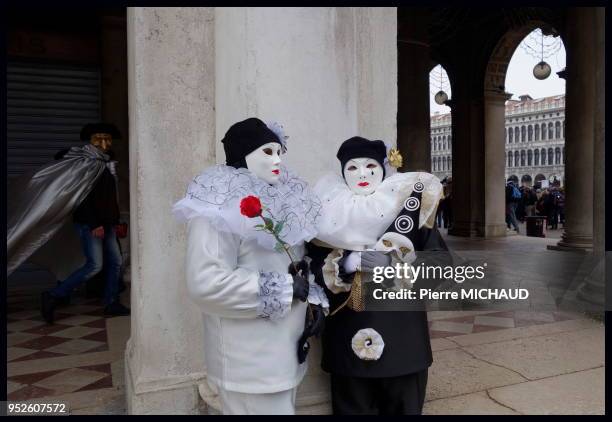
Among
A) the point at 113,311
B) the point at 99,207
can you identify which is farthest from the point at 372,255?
the point at 113,311

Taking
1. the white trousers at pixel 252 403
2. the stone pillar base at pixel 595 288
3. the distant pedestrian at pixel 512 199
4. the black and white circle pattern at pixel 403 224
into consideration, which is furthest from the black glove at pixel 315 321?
the distant pedestrian at pixel 512 199

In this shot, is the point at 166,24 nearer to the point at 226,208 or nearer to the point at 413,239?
the point at 226,208

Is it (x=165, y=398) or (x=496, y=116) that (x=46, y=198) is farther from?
(x=496, y=116)

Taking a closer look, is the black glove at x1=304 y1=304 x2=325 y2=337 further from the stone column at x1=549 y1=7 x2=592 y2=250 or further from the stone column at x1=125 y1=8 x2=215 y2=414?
the stone column at x1=549 y1=7 x2=592 y2=250

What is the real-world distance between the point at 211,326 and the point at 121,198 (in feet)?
18.1

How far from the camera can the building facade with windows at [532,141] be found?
243 feet

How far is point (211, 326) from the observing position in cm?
201

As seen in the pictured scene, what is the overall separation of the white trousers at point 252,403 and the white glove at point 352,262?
1.80 feet

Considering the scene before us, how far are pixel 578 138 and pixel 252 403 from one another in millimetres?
9373

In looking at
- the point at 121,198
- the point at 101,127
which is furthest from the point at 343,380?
the point at 121,198

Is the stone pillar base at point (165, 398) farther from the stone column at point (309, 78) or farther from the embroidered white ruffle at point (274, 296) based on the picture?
the embroidered white ruffle at point (274, 296)

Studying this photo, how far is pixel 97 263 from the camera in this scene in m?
5.04

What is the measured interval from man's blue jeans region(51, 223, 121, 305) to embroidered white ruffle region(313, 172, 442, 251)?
340 cm

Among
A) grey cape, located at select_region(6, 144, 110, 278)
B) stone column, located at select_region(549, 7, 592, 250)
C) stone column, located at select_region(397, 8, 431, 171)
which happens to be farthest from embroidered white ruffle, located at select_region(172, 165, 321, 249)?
stone column, located at select_region(549, 7, 592, 250)
